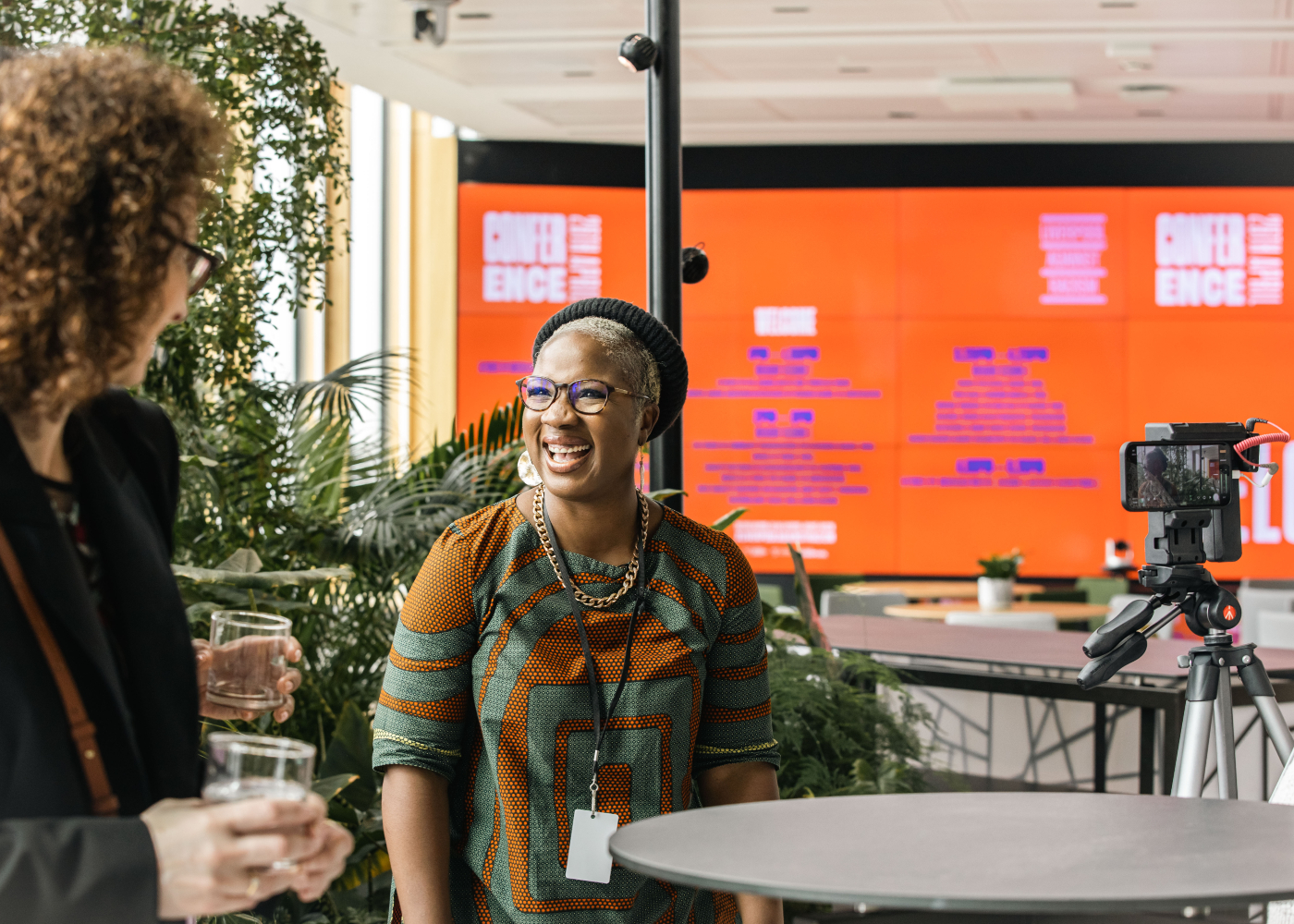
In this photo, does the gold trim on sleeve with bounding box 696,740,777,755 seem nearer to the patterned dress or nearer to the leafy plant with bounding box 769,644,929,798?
the patterned dress

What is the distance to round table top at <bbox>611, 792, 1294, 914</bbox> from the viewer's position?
1019mm

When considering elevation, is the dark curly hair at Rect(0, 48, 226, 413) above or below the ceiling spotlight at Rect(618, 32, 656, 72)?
below

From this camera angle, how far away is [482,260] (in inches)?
356

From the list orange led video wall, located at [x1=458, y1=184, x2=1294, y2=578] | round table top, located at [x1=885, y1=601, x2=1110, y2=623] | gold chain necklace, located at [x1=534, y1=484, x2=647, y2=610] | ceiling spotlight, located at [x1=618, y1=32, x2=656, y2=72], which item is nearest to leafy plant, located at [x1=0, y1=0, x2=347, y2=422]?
ceiling spotlight, located at [x1=618, y1=32, x2=656, y2=72]

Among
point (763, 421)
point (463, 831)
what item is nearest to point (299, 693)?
point (463, 831)

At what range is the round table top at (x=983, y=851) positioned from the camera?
3.34ft

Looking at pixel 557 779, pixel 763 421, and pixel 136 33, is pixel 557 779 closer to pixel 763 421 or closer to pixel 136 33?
pixel 136 33

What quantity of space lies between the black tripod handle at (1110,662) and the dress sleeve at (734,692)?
0.67m

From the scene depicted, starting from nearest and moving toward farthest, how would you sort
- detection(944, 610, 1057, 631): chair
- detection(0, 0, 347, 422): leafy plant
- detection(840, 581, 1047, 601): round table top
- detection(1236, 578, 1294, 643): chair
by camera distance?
detection(0, 0, 347, 422): leafy plant, detection(944, 610, 1057, 631): chair, detection(1236, 578, 1294, 643): chair, detection(840, 581, 1047, 601): round table top

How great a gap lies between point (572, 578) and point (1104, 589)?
22.8 ft

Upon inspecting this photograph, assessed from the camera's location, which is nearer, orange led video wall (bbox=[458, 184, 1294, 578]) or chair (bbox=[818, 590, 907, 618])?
chair (bbox=[818, 590, 907, 618])

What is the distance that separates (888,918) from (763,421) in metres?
5.75

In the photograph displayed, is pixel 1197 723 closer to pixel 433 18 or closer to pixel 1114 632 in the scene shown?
pixel 1114 632

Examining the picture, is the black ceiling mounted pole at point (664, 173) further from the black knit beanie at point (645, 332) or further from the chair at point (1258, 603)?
the chair at point (1258, 603)
